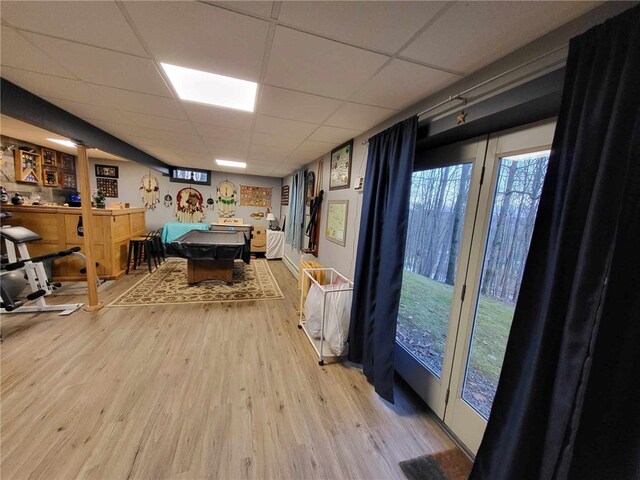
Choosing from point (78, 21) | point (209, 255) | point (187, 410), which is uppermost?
point (78, 21)

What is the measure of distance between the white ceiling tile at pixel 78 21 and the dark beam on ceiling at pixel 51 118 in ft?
3.69

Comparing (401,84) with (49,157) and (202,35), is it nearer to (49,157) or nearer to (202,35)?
(202,35)

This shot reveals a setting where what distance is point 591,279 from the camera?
2.66ft

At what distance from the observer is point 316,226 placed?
3969mm

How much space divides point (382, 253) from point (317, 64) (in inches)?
54.2

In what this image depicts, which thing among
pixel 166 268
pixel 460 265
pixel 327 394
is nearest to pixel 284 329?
pixel 327 394

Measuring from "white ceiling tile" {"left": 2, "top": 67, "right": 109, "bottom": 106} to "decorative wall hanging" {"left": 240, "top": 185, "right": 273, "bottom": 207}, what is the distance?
4.98m

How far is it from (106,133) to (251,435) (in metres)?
4.05

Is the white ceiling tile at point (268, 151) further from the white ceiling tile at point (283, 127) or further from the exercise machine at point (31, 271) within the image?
the exercise machine at point (31, 271)

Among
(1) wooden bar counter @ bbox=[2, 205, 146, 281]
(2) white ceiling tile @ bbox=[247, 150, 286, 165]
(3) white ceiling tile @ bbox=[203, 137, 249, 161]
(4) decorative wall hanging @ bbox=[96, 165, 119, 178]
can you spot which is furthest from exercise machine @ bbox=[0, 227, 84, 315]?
(4) decorative wall hanging @ bbox=[96, 165, 119, 178]

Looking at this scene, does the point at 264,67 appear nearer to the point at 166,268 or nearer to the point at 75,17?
the point at 75,17

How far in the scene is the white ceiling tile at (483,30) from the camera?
928 millimetres

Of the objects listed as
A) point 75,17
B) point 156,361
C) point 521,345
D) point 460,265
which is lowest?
point 156,361

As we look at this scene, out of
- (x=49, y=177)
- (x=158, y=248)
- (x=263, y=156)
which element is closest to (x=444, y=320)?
(x=263, y=156)
